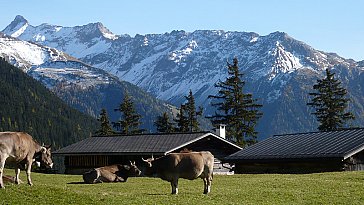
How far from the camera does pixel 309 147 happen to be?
5228 cm

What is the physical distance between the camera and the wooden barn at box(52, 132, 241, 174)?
6069 cm

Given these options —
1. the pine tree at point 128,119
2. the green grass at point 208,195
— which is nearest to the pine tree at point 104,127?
the pine tree at point 128,119

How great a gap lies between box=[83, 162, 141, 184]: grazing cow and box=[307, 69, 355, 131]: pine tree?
49.2 metres

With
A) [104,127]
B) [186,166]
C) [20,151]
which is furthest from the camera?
[104,127]

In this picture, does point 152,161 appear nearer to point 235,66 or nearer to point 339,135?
point 339,135

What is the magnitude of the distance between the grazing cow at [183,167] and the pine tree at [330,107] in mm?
61042

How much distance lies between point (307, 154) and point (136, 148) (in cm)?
1969

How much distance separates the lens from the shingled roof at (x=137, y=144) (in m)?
60.2

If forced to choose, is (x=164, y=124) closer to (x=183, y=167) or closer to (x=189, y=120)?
(x=189, y=120)

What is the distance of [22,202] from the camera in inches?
761

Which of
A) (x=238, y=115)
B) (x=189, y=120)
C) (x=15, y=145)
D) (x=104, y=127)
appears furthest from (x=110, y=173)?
(x=104, y=127)

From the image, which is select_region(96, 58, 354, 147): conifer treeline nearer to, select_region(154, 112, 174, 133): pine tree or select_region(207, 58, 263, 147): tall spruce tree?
select_region(207, 58, 263, 147): tall spruce tree

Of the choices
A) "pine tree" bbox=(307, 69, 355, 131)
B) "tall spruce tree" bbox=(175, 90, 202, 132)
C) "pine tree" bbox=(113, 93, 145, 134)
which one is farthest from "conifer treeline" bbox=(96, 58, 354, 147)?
"pine tree" bbox=(113, 93, 145, 134)

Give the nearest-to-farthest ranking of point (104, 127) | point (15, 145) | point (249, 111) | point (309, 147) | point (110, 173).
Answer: point (15, 145), point (110, 173), point (309, 147), point (249, 111), point (104, 127)
